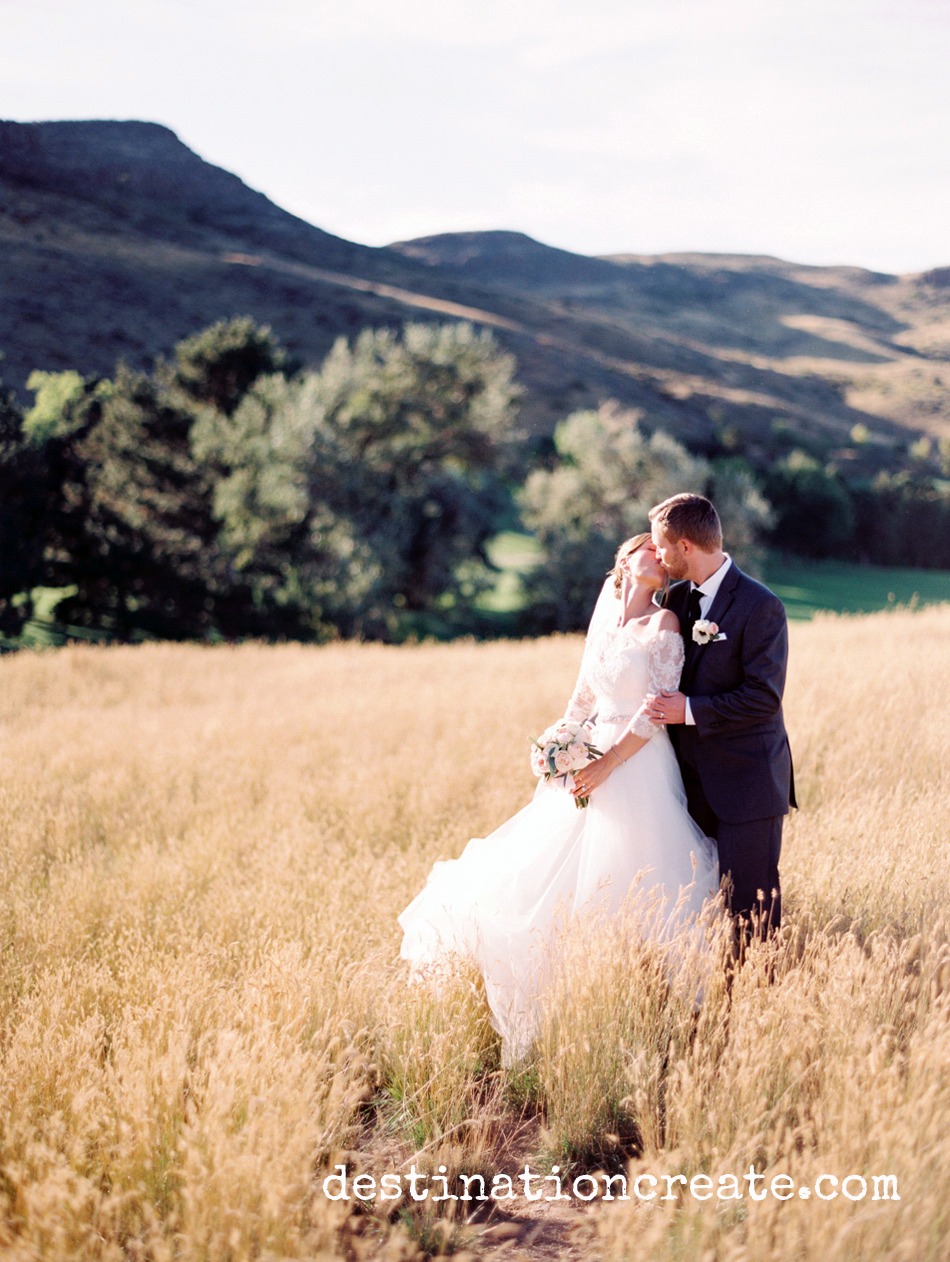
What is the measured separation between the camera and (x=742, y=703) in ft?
11.9

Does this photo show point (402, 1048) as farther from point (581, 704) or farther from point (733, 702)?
point (733, 702)

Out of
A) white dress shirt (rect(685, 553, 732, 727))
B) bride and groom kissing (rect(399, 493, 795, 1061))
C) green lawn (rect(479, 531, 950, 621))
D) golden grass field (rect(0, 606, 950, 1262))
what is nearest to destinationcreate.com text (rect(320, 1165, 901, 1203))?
golden grass field (rect(0, 606, 950, 1262))

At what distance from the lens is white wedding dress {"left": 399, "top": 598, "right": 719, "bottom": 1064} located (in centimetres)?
375

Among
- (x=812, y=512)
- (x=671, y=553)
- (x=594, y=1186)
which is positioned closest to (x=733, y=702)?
(x=671, y=553)

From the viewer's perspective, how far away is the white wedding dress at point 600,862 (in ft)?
12.3

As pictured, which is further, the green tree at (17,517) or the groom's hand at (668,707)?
the green tree at (17,517)

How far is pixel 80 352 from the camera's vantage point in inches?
2079

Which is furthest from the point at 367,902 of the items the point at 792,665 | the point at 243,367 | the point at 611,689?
the point at 243,367

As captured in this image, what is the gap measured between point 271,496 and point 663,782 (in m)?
31.6

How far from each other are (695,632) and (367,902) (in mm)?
2484

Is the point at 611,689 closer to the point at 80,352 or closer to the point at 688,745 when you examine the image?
the point at 688,745

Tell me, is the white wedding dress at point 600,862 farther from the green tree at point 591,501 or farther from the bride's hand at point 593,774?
the green tree at point 591,501

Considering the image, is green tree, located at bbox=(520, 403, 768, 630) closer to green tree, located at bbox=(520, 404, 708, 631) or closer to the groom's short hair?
green tree, located at bbox=(520, 404, 708, 631)

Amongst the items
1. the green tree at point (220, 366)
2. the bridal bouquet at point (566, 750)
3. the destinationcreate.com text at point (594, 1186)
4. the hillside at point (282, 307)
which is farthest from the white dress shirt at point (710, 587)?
the hillside at point (282, 307)
